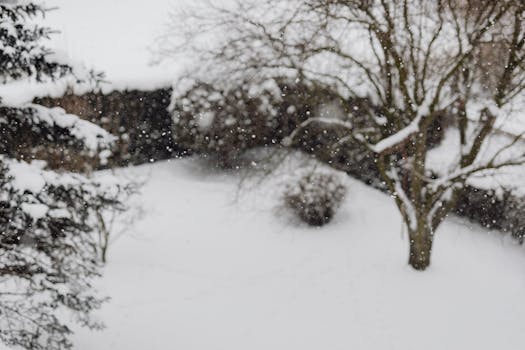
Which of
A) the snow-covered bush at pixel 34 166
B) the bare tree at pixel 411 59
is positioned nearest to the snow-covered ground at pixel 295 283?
the bare tree at pixel 411 59

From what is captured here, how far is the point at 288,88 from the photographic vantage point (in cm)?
1259

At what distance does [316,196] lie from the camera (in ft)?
35.3

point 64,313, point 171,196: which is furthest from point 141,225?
point 64,313

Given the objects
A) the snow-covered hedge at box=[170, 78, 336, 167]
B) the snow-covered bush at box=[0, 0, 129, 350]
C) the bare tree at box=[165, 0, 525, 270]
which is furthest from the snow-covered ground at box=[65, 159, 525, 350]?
the snow-covered bush at box=[0, 0, 129, 350]

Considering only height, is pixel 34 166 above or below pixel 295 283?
above

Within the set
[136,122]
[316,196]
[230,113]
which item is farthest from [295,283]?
[136,122]

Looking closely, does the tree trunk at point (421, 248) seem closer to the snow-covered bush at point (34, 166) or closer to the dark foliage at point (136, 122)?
the snow-covered bush at point (34, 166)

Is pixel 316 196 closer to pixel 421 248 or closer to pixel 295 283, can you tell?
pixel 295 283

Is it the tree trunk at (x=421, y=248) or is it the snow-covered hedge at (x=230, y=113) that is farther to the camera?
the snow-covered hedge at (x=230, y=113)

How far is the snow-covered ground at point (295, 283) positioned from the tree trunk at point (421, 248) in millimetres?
226

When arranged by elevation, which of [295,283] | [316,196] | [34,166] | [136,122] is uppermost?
[136,122]

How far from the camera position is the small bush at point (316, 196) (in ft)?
35.2

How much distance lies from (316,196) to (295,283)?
213 centimetres

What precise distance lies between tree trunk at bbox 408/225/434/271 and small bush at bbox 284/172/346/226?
2.19 metres
